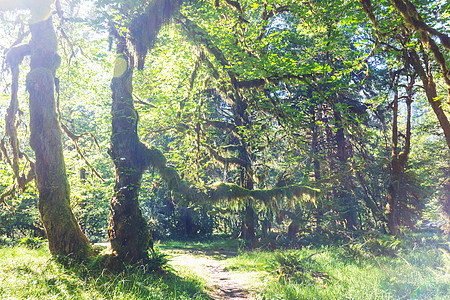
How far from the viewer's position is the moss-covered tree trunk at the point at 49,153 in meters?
6.17

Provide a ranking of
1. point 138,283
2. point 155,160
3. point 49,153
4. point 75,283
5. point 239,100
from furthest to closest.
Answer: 1. point 239,100
2. point 155,160
3. point 49,153
4. point 138,283
5. point 75,283

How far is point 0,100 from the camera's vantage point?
10180 millimetres

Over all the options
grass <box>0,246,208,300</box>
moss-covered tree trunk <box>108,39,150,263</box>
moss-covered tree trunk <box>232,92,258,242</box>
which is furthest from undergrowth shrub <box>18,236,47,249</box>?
moss-covered tree trunk <box>232,92,258,242</box>

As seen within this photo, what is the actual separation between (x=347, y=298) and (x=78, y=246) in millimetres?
6062

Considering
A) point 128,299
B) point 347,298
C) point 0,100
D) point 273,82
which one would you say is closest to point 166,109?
point 273,82

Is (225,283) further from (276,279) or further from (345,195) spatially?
(345,195)

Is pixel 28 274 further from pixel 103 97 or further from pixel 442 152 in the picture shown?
pixel 442 152

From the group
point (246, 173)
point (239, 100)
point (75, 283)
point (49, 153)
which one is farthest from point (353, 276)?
point (49, 153)

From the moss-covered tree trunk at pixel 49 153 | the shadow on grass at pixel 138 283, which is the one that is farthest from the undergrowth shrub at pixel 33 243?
the shadow on grass at pixel 138 283

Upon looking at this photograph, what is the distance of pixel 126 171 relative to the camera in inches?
276

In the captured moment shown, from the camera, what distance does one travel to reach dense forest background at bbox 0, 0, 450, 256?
283 inches

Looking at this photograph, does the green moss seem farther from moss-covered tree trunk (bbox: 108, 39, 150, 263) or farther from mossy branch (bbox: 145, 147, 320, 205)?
moss-covered tree trunk (bbox: 108, 39, 150, 263)

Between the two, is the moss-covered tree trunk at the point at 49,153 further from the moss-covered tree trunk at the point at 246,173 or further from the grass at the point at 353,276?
the moss-covered tree trunk at the point at 246,173

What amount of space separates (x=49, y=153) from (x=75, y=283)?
328cm
